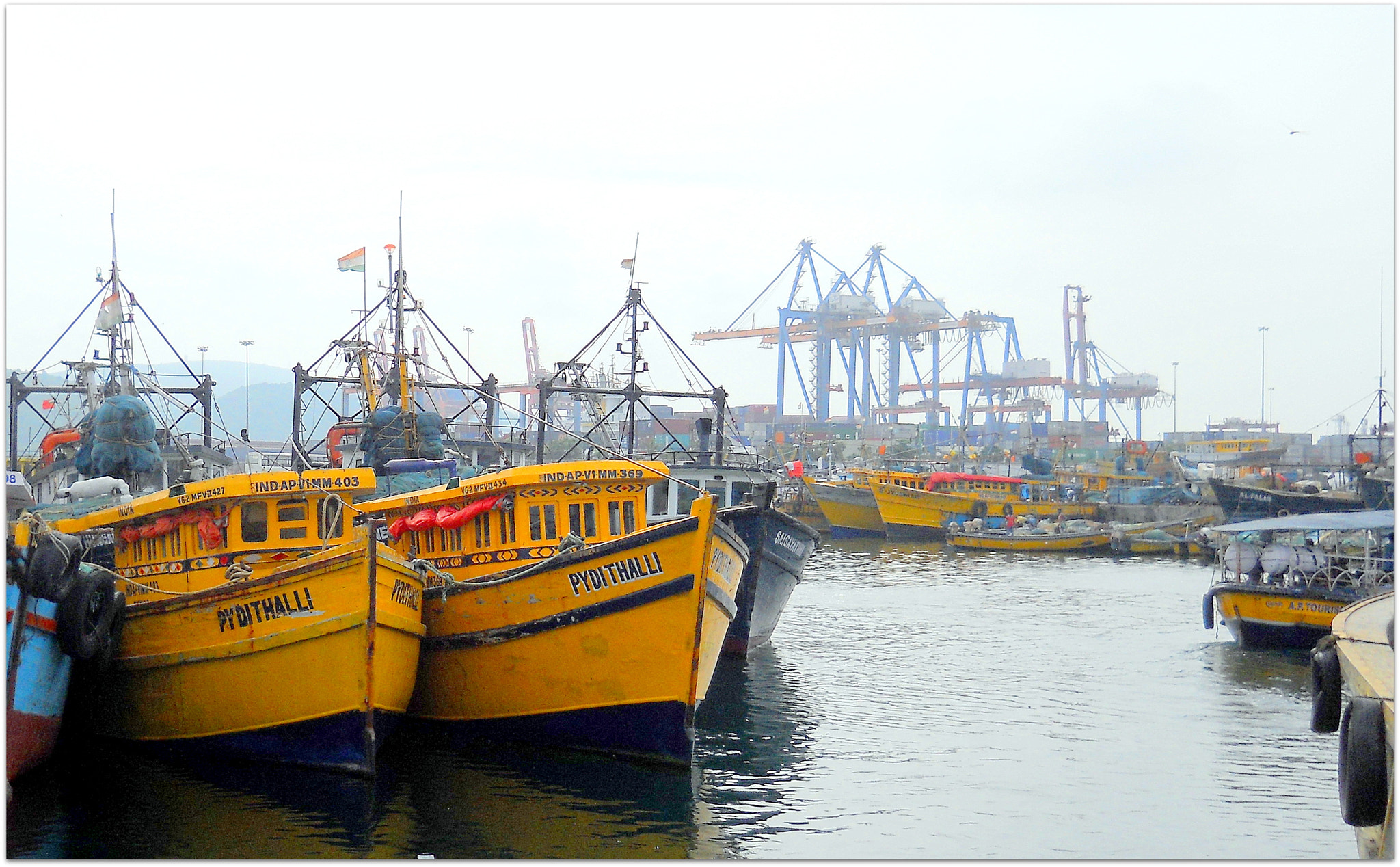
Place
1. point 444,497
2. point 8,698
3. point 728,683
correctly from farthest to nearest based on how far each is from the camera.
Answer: point 728,683
point 444,497
point 8,698

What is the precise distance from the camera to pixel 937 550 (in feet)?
180

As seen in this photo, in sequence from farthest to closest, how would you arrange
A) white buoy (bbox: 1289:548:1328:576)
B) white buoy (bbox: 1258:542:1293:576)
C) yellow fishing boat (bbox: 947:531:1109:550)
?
yellow fishing boat (bbox: 947:531:1109:550) → white buoy (bbox: 1258:542:1293:576) → white buoy (bbox: 1289:548:1328:576)

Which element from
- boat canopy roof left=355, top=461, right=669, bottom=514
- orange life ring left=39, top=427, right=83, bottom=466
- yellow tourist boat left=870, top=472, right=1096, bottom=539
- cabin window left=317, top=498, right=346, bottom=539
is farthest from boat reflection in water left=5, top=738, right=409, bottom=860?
yellow tourist boat left=870, top=472, right=1096, bottom=539

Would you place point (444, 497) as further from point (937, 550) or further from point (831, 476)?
point (831, 476)

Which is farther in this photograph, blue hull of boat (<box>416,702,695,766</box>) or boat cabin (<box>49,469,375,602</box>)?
boat cabin (<box>49,469,375,602</box>)

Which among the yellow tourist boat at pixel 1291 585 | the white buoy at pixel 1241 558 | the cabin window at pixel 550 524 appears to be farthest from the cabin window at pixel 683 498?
the white buoy at pixel 1241 558

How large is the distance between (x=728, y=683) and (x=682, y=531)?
8.49m

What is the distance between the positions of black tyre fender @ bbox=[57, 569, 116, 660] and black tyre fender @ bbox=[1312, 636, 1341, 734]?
1269 cm

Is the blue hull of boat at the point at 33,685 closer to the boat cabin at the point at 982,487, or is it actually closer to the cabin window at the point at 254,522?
the cabin window at the point at 254,522

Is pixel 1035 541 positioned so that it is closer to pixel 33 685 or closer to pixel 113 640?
pixel 113 640

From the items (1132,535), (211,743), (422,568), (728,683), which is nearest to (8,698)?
(211,743)

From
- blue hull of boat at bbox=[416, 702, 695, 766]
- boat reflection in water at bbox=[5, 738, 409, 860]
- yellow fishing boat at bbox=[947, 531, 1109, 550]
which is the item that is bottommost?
yellow fishing boat at bbox=[947, 531, 1109, 550]

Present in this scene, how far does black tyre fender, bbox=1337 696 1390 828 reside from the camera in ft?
25.9

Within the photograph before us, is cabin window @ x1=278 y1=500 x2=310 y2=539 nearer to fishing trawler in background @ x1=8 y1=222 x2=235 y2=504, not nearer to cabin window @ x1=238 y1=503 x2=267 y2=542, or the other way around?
cabin window @ x1=238 y1=503 x2=267 y2=542
